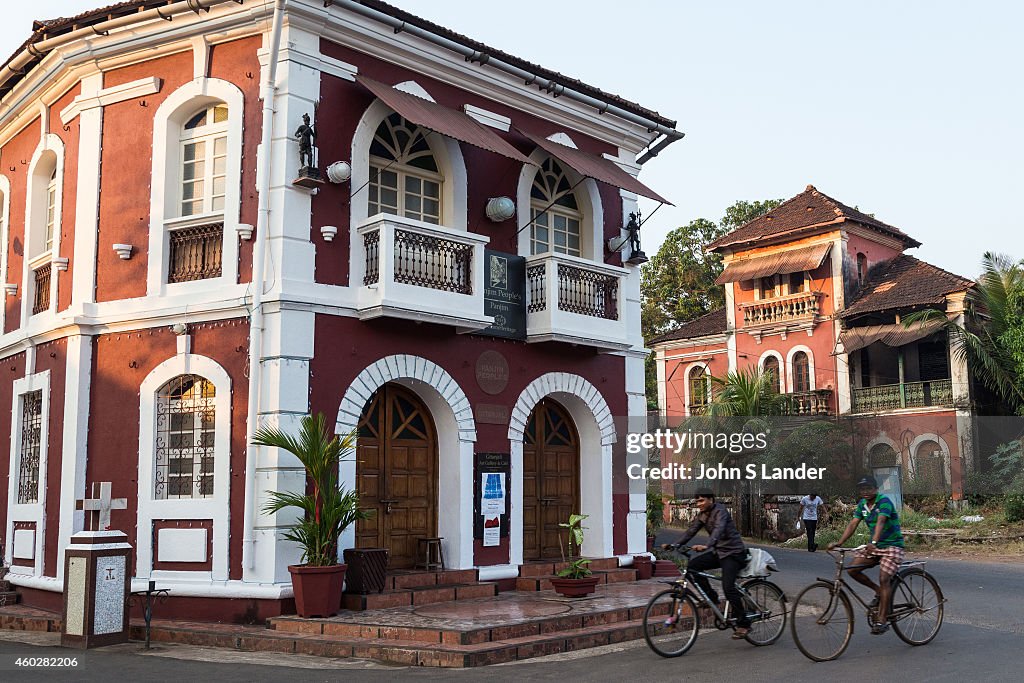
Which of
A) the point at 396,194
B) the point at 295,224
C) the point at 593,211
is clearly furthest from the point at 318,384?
the point at 593,211

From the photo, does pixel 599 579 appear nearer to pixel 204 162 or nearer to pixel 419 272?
pixel 419 272

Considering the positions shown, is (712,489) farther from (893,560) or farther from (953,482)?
(893,560)

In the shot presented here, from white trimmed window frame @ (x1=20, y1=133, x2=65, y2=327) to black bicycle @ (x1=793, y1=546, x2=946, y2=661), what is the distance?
11.2 m

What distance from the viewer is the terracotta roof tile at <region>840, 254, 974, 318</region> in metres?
31.0

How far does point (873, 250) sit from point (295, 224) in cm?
2725

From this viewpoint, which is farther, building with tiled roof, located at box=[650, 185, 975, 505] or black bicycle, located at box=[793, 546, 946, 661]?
building with tiled roof, located at box=[650, 185, 975, 505]

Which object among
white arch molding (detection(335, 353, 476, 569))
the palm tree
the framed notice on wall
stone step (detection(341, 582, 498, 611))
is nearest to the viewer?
stone step (detection(341, 582, 498, 611))

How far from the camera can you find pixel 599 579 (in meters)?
14.9

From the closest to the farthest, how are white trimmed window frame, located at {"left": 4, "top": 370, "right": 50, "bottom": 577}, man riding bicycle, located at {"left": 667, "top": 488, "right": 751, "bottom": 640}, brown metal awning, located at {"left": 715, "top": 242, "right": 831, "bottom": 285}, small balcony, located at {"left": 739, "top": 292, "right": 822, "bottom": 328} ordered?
man riding bicycle, located at {"left": 667, "top": 488, "right": 751, "bottom": 640}, white trimmed window frame, located at {"left": 4, "top": 370, "right": 50, "bottom": 577}, brown metal awning, located at {"left": 715, "top": 242, "right": 831, "bottom": 285}, small balcony, located at {"left": 739, "top": 292, "right": 822, "bottom": 328}

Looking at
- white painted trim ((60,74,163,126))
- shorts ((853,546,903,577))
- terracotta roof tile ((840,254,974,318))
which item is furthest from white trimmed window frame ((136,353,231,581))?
terracotta roof tile ((840,254,974,318))

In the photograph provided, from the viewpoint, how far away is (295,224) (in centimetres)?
1322

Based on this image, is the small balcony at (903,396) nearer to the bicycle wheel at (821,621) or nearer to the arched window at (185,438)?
the bicycle wheel at (821,621)

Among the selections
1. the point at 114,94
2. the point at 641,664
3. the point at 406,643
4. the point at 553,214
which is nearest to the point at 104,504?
the point at 406,643

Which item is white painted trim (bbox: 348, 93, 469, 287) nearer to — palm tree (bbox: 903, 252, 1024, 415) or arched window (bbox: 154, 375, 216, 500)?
arched window (bbox: 154, 375, 216, 500)
